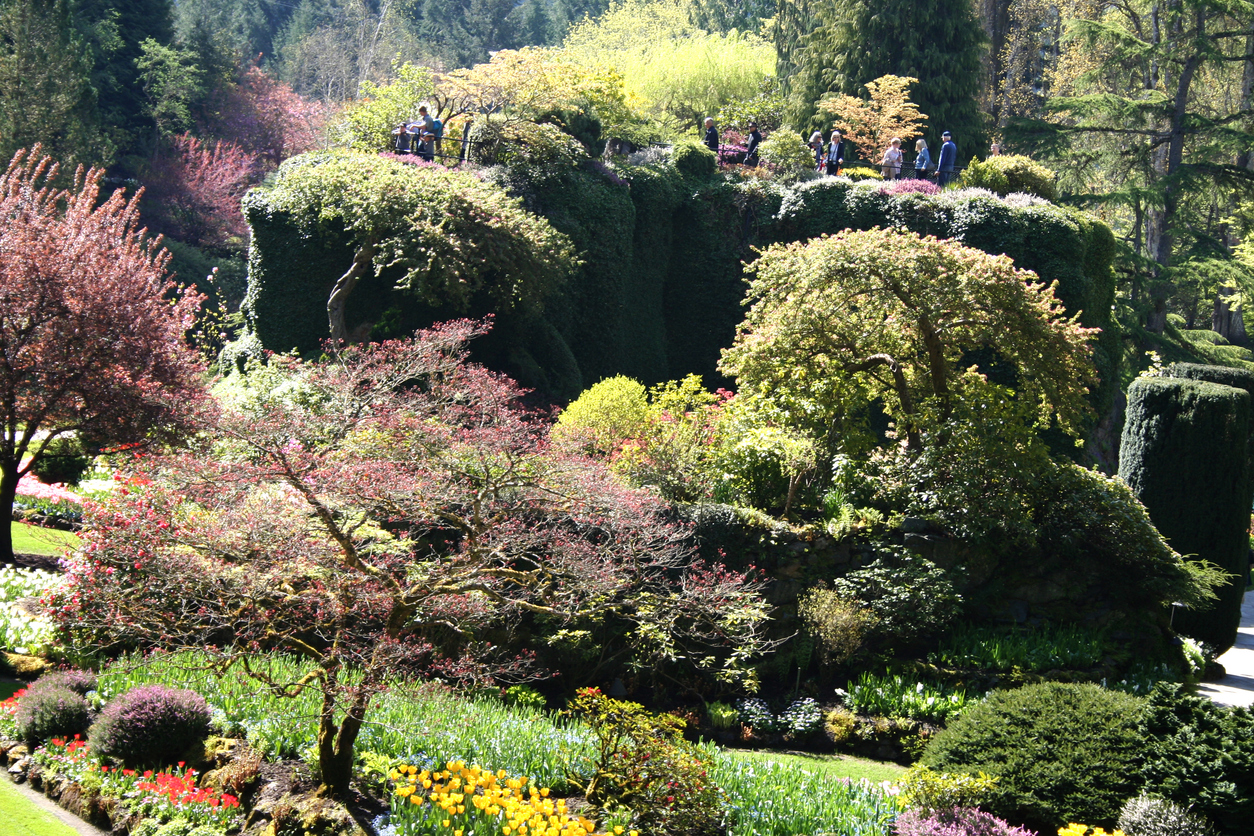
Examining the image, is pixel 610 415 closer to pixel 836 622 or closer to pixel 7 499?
pixel 836 622

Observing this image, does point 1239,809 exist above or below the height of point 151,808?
above

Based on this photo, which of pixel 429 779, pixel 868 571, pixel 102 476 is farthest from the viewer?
pixel 102 476

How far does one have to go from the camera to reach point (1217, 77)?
30.4 metres

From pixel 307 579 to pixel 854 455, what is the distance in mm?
6980

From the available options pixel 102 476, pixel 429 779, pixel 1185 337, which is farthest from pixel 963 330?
pixel 1185 337

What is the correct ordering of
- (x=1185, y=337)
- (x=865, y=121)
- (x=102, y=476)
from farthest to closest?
(x=1185, y=337), (x=865, y=121), (x=102, y=476)

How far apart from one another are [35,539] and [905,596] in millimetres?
10317

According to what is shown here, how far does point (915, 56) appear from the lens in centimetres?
2506

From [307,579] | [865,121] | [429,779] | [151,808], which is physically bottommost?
[151,808]

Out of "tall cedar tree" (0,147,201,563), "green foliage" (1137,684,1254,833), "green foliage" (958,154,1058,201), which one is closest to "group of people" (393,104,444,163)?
"tall cedar tree" (0,147,201,563)

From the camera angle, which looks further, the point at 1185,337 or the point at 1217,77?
the point at 1217,77

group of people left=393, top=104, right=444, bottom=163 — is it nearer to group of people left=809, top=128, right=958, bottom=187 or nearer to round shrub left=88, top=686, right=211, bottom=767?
group of people left=809, top=128, right=958, bottom=187

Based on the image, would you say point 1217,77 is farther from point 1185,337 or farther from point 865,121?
point 865,121

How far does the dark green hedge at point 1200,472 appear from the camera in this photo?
43.6ft
